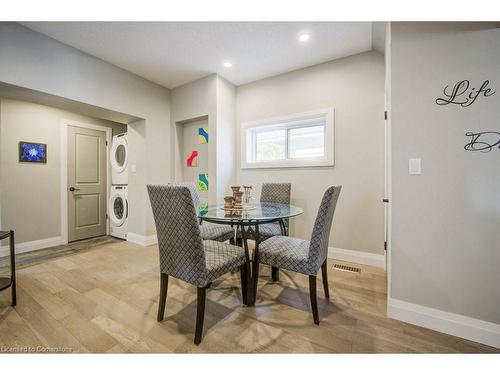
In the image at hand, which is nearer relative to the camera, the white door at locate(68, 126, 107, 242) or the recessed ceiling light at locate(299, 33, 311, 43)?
the recessed ceiling light at locate(299, 33, 311, 43)

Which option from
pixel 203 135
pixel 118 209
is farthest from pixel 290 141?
pixel 118 209

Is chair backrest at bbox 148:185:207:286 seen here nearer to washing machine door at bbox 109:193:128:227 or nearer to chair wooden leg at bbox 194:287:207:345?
chair wooden leg at bbox 194:287:207:345

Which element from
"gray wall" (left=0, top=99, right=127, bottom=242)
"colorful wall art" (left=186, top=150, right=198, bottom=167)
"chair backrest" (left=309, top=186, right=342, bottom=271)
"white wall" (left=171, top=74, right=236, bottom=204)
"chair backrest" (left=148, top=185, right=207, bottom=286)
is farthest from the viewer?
"colorful wall art" (left=186, top=150, right=198, bottom=167)

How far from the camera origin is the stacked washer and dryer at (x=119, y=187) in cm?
366

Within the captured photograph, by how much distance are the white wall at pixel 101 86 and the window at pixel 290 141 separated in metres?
1.46

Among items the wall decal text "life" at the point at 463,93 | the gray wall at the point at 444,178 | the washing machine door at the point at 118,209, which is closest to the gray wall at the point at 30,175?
the washing machine door at the point at 118,209

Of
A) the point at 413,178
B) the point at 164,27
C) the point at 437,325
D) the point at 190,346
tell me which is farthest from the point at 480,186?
the point at 164,27

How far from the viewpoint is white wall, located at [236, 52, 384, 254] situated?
8.18 ft

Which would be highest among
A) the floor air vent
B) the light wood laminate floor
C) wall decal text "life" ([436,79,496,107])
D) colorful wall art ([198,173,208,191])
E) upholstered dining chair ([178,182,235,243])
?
wall decal text "life" ([436,79,496,107])

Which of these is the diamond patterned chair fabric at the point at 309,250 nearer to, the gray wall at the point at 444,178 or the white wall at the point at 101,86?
the gray wall at the point at 444,178

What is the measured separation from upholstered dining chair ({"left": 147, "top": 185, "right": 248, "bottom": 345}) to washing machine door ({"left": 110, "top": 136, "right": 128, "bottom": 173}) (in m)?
2.82

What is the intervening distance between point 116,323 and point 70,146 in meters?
3.34

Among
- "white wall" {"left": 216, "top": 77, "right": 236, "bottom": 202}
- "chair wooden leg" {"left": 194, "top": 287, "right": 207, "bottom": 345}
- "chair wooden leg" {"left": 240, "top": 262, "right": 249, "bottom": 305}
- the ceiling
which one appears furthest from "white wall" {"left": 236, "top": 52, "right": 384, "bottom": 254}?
"chair wooden leg" {"left": 194, "top": 287, "right": 207, "bottom": 345}
